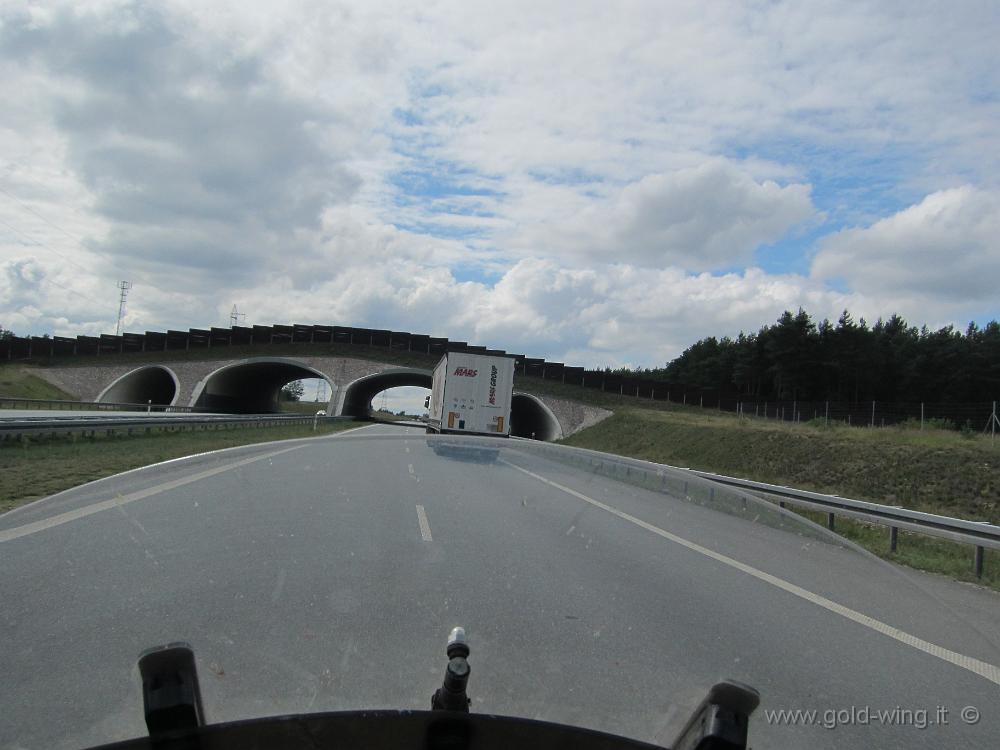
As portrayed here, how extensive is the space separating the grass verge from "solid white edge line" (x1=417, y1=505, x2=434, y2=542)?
17.2ft

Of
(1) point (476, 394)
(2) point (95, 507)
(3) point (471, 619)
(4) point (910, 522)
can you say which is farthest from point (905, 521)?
(1) point (476, 394)

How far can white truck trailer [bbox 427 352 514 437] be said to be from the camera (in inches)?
1283

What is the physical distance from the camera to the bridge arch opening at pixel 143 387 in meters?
76.6

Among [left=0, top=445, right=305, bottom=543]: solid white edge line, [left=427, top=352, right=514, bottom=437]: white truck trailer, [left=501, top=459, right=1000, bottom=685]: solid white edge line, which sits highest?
[left=427, top=352, right=514, bottom=437]: white truck trailer

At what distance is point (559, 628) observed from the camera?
5348mm

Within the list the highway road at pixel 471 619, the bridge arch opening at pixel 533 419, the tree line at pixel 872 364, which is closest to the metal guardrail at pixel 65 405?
the bridge arch opening at pixel 533 419

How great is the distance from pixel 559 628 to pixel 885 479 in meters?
21.7

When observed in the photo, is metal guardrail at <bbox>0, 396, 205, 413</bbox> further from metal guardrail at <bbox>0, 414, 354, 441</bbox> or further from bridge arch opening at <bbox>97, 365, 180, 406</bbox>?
bridge arch opening at <bbox>97, 365, 180, 406</bbox>

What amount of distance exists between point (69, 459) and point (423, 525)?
11.3m

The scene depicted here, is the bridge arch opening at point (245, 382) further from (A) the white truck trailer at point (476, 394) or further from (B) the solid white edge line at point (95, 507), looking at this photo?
(B) the solid white edge line at point (95, 507)

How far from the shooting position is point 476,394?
32.6 metres

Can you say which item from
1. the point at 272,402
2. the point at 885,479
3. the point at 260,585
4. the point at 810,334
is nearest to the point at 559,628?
the point at 260,585

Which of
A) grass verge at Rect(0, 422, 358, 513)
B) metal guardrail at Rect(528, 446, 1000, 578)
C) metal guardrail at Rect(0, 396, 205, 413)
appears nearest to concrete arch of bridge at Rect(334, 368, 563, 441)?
metal guardrail at Rect(0, 396, 205, 413)

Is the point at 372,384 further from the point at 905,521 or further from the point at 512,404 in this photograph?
the point at 905,521
